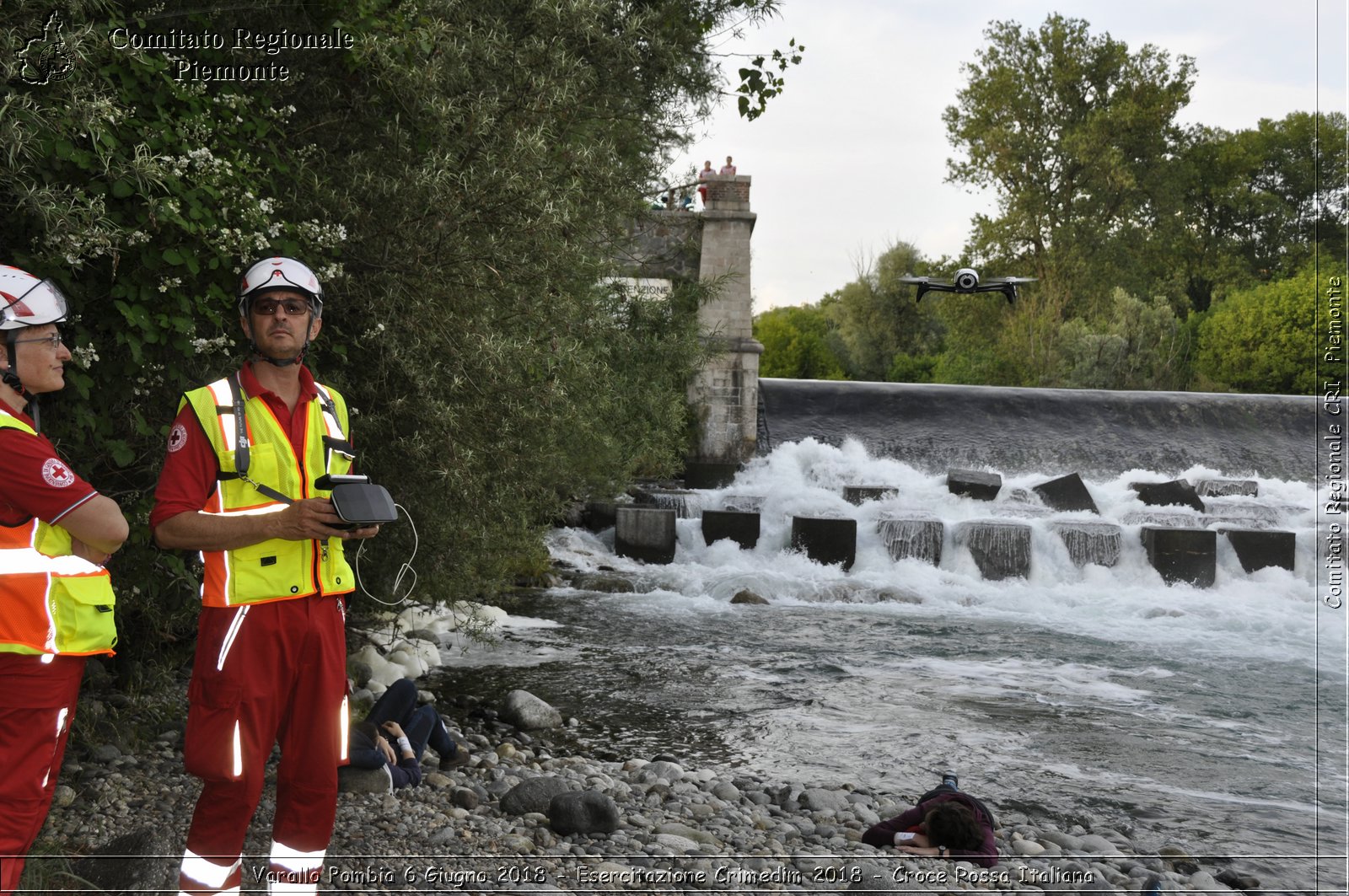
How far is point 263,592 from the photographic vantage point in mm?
3109

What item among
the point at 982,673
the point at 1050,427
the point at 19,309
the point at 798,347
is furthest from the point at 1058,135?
the point at 19,309

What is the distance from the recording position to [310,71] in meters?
5.38

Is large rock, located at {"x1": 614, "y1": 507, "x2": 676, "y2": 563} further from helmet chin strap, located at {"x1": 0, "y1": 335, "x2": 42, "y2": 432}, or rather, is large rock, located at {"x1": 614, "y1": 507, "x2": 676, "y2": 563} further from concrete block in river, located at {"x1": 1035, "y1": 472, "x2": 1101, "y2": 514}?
helmet chin strap, located at {"x1": 0, "y1": 335, "x2": 42, "y2": 432}

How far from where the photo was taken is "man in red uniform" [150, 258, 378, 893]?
3.05 metres

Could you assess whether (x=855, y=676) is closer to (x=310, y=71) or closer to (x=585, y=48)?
(x=585, y=48)

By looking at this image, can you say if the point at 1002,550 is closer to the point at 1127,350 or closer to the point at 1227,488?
the point at 1227,488

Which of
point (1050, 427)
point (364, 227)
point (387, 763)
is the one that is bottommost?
point (387, 763)

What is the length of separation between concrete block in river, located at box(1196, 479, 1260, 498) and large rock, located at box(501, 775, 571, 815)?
16761mm

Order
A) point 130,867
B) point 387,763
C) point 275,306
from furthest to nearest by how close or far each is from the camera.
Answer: point 387,763
point 130,867
point 275,306

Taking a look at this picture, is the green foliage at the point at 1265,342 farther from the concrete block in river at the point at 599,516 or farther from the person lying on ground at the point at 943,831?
the person lying on ground at the point at 943,831

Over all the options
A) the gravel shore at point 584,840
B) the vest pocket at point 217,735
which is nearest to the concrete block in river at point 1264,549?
the gravel shore at point 584,840

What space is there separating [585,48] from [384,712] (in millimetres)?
4155

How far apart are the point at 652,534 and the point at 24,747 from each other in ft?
44.2

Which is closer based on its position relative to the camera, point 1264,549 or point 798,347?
point 1264,549
